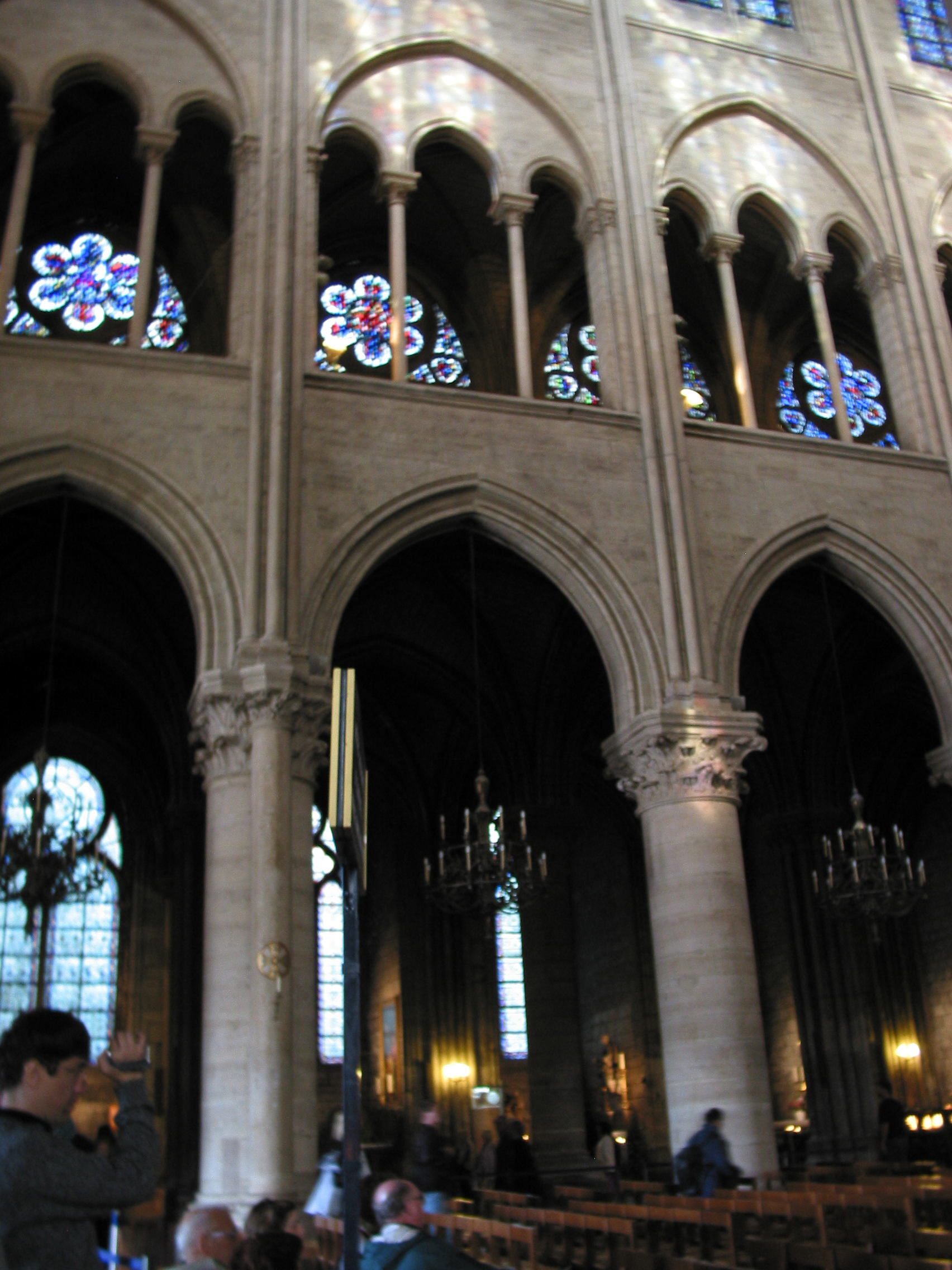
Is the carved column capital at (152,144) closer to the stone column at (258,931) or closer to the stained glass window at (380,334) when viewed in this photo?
the stained glass window at (380,334)

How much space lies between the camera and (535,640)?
64.2 feet

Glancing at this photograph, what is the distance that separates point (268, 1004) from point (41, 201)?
40.4ft

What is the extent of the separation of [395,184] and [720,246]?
14.3ft

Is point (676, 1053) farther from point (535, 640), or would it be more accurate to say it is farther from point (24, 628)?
point (24, 628)

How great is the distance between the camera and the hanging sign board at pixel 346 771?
3.04m

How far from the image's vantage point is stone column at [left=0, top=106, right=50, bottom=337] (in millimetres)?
13055

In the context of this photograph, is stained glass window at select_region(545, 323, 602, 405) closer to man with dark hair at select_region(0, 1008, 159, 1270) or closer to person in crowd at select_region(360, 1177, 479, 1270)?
person in crowd at select_region(360, 1177, 479, 1270)

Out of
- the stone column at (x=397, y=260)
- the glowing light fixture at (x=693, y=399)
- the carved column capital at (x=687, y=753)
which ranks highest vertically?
the glowing light fixture at (x=693, y=399)

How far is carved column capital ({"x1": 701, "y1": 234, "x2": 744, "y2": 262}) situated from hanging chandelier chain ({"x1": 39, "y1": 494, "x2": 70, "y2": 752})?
871 cm

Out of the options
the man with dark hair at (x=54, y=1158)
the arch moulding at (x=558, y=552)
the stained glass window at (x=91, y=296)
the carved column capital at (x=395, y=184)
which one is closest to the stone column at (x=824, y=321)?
the arch moulding at (x=558, y=552)

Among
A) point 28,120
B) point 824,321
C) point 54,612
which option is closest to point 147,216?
point 28,120

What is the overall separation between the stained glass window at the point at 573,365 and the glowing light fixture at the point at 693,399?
5.10ft

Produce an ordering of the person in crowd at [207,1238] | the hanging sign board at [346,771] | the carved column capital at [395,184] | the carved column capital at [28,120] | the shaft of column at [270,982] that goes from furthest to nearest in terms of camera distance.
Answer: the carved column capital at [395,184] → the carved column capital at [28,120] → the shaft of column at [270,982] → the person in crowd at [207,1238] → the hanging sign board at [346,771]

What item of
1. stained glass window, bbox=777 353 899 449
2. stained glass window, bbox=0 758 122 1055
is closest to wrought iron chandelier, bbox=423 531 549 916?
stained glass window, bbox=0 758 122 1055
